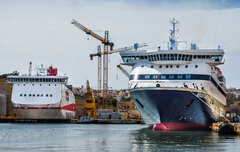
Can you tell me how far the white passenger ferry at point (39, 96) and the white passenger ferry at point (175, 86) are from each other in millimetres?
40190

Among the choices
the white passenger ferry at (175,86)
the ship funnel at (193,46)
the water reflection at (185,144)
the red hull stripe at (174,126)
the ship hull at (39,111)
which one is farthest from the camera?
the ship hull at (39,111)

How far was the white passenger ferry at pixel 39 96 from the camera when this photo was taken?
8688 centimetres

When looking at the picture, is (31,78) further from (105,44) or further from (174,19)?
(174,19)

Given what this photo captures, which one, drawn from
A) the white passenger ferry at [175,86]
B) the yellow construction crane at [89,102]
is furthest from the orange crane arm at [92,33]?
the white passenger ferry at [175,86]

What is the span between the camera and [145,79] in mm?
47906

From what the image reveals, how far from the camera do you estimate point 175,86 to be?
45969 mm

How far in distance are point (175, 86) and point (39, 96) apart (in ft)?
155

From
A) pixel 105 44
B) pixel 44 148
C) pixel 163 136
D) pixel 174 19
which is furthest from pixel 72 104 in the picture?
pixel 44 148

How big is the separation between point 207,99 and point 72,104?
67.6 metres

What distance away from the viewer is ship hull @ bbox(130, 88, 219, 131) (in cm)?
4388

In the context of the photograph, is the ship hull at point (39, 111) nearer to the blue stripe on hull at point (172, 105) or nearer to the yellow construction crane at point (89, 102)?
the yellow construction crane at point (89, 102)

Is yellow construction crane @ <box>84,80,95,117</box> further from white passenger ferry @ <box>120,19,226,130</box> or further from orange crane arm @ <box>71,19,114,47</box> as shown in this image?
white passenger ferry @ <box>120,19,226,130</box>

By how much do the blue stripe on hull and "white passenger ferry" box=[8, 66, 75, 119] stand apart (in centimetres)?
4391

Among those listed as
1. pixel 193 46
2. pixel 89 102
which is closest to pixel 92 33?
pixel 89 102
